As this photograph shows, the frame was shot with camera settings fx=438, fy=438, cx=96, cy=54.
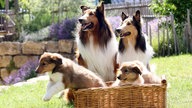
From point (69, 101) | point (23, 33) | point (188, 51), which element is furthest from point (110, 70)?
point (23, 33)

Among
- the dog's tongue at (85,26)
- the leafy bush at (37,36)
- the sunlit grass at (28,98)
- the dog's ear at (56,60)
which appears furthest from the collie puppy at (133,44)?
the leafy bush at (37,36)

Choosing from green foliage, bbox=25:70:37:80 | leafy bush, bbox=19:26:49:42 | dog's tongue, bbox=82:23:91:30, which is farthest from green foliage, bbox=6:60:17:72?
dog's tongue, bbox=82:23:91:30

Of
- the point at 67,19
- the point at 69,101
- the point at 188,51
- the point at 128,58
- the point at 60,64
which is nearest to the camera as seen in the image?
the point at 60,64

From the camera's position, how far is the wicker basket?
556 centimetres

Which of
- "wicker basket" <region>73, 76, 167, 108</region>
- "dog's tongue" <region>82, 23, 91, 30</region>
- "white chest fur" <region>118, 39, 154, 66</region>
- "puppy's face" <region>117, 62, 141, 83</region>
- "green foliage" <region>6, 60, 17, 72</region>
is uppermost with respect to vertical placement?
"dog's tongue" <region>82, 23, 91, 30</region>

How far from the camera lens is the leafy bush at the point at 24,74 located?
14978 mm

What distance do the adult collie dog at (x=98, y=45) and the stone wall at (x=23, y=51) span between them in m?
8.79

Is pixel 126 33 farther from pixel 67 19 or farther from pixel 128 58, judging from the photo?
pixel 67 19

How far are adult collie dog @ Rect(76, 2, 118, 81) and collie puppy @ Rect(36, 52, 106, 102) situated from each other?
1.53 meters

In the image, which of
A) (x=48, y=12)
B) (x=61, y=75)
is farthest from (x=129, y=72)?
(x=48, y=12)

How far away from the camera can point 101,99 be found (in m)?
5.64

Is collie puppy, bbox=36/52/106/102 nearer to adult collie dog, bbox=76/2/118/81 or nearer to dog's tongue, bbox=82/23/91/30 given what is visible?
dog's tongue, bbox=82/23/91/30

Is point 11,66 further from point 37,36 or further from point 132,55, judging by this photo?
point 132,55

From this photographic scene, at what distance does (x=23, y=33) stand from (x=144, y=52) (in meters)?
11.3
